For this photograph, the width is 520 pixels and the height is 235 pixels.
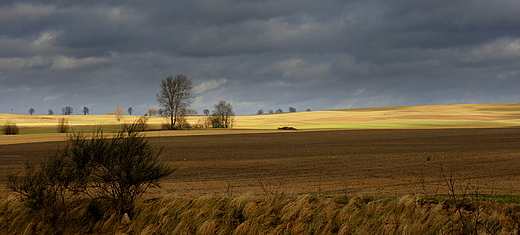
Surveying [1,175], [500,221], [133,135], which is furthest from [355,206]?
[1,175]

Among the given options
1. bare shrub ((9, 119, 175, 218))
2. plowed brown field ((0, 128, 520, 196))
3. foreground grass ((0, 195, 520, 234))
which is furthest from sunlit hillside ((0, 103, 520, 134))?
foreground grass ((0, 195, 520, 234))

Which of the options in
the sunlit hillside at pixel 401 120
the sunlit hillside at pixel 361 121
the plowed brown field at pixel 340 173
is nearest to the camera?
the plowed brown field at pixel 340 173

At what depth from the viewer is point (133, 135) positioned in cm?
1120

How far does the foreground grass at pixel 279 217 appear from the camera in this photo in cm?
968

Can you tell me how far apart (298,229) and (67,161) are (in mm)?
6878

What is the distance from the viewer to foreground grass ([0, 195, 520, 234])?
9.68 m

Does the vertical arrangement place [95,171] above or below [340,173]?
above

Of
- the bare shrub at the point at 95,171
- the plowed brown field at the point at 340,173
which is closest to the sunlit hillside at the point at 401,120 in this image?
the plowed brown field at the point at 340,173

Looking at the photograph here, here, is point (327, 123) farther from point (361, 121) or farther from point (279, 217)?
point (279, 217)

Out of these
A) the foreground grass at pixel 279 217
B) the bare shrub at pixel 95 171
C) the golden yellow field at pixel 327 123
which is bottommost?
the foreground grass at pixel 279 217

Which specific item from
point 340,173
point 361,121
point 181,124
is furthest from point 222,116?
point 340,173

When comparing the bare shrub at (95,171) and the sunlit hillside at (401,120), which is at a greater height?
the sunlit hillside at (401,120)

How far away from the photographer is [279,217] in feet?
35.4

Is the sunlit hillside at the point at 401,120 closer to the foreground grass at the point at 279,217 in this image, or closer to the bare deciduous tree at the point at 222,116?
the bare deciduous tree at the point at 222,116
